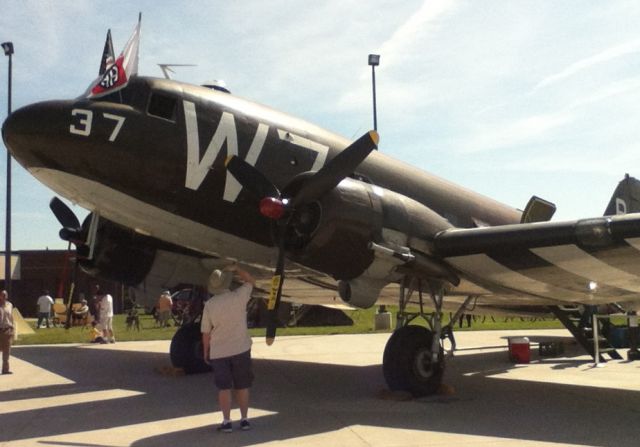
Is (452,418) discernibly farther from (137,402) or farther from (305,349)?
(305,349)

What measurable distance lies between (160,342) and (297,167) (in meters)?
13.0

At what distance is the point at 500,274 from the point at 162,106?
557 cm

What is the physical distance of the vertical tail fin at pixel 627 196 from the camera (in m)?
15.4

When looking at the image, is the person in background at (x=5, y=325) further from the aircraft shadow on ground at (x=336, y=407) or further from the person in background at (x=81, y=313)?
the person in background at (x=81, y=313)

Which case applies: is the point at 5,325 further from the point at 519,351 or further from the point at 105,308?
the point at 519,351

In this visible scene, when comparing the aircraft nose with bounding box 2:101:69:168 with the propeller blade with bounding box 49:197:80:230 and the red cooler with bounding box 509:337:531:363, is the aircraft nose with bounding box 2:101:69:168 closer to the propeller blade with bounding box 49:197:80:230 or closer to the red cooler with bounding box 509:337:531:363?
the propeller blade with bounding box 49:197:80:230

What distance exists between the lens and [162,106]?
347 inches

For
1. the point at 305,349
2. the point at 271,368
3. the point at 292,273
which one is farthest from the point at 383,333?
the point at 292,273

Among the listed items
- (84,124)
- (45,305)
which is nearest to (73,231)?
(84,124)

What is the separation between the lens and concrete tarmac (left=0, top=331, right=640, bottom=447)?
655cm

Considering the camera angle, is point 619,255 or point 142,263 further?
point 142,263

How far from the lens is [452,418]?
7625 mm

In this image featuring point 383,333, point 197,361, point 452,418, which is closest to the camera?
point 452,418

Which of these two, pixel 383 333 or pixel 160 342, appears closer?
pixel 160 342
